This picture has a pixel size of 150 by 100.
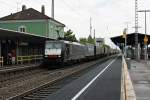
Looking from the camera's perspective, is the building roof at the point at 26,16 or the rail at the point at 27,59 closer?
the rail at the point at 27,59

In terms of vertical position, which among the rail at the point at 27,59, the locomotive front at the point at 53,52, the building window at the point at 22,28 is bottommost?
the rail at the point at 27,59

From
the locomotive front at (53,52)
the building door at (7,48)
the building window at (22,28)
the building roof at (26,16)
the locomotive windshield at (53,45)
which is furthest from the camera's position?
the building roof at (26,16)

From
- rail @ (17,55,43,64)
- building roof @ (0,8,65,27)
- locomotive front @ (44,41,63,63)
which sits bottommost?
rail @ (17,55,43,64)

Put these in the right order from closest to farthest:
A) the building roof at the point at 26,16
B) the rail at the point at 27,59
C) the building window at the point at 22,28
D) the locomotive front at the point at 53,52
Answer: the locomotive front at the point at 53,52 → the rail at the point at 27,59 → the building window at the point at 22,28 → the building roof at the point at 26,16

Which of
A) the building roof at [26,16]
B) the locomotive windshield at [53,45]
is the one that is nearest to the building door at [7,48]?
the locomotive windshield at [53,45]

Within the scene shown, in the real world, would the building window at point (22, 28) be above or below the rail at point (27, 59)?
above

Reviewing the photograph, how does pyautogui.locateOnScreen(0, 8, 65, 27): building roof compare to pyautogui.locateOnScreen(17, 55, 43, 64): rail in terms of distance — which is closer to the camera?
pyautogui.locateOnScreen(17, 55, 43, 64): rail

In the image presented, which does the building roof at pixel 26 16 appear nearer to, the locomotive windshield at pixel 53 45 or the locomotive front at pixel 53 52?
the locomotive windshield at pixel 53 45

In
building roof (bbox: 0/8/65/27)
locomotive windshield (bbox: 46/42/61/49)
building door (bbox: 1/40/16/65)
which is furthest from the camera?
building roof (bbox: 0/8/65/27)

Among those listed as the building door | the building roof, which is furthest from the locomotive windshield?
the building roof

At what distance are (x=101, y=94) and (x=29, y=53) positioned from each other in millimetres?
35418

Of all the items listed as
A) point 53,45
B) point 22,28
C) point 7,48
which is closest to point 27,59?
point 7,48

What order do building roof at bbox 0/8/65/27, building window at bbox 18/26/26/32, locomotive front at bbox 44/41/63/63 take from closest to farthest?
locomotive front at bbox 44/41/63/63, building window at bbox 18/26/26/32, building roof at bbox 0/8/65/27

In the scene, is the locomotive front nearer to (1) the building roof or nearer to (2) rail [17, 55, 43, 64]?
(2) rail [17, 55, 43, 64]
